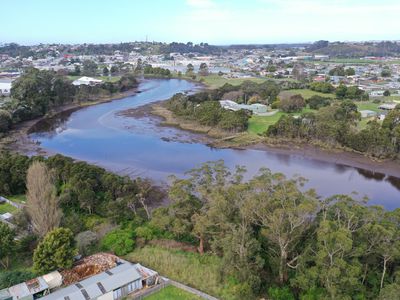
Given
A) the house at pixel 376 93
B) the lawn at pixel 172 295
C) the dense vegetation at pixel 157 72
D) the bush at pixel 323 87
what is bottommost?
the lawn at pixel 172 295

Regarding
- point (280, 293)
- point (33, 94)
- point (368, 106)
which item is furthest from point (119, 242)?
point (368, 106)

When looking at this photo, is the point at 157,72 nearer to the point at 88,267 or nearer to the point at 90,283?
the point at 88,267

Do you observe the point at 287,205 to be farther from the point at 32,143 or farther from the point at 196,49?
the point at 196,49

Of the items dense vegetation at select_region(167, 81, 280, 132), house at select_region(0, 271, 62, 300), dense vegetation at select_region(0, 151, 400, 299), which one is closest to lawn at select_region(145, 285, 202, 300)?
dense vegetation at select_region(0, 151, 400, 299)

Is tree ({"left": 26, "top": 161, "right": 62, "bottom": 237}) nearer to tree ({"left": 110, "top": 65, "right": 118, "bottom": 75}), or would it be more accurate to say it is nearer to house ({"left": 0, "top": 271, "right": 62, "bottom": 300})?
house ({"left": 0, "top": 271, "right": 62, "bottom": 300})

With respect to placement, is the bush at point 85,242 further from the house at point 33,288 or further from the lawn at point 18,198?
the lawn at point 18,198

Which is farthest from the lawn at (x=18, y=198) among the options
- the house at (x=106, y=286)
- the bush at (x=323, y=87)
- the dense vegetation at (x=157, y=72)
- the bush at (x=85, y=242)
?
the dense vegetation at (x=157, y=72)
